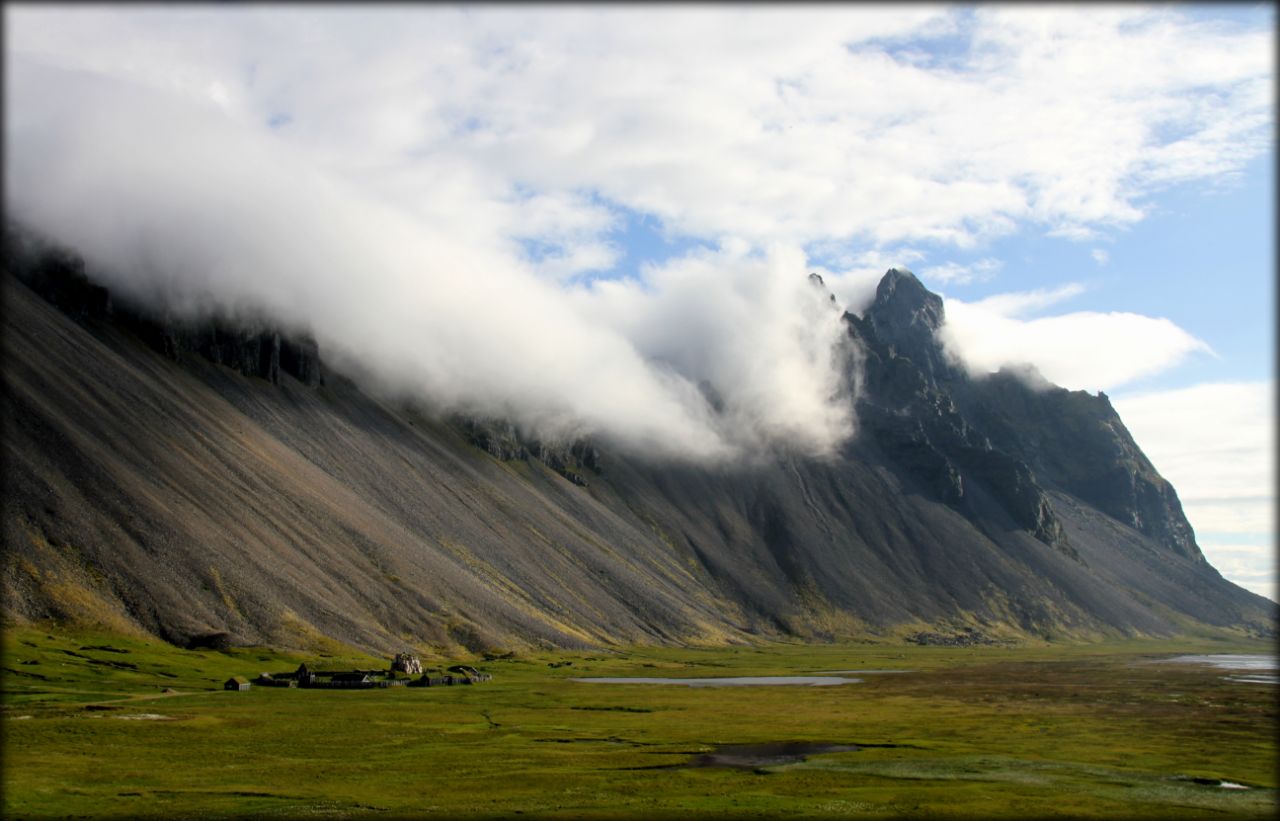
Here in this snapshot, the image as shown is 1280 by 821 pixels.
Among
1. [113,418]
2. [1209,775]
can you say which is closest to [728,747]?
[1209,775]

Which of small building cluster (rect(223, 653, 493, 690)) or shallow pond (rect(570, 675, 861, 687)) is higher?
small building cluster (rect(223, 653, 493, 690))

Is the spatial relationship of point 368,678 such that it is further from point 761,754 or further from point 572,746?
point 761,754

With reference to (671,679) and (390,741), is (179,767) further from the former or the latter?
(671,679)

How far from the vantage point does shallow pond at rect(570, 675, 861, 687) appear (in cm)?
16288

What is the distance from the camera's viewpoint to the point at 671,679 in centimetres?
17238

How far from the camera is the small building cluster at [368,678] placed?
131 m

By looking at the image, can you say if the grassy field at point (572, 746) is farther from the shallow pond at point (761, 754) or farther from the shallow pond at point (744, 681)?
the shallow pond at point (744, 681)

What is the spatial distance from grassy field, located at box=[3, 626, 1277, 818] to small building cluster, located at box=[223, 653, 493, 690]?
4.40 metres

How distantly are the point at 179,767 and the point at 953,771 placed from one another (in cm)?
6076

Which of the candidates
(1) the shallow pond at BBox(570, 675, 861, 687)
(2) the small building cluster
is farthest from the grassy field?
(1) the shallow pond at BBox(570, 675, 861, 687)

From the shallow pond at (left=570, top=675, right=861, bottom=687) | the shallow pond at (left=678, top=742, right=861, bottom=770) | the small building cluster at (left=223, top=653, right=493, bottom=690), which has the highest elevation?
the shallow pond at (left=678, top=742, right=861, bottom=770)

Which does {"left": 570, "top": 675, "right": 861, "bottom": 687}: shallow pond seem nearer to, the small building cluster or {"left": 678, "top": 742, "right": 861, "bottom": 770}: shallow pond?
the small building cluster

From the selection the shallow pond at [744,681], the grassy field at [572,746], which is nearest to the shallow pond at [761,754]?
the grassy field at [572,746]

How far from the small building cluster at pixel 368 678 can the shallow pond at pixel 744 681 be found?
23125 millimetres
